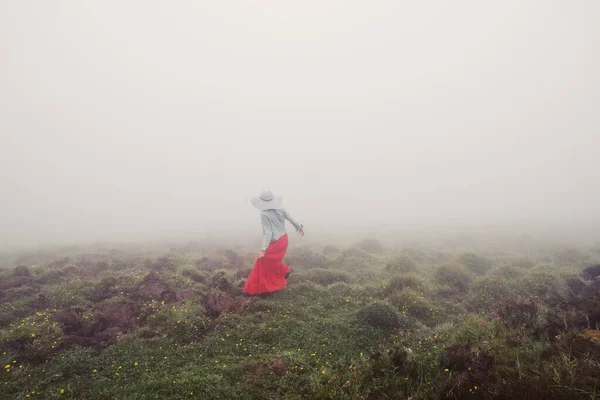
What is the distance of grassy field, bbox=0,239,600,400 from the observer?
646 centimetres

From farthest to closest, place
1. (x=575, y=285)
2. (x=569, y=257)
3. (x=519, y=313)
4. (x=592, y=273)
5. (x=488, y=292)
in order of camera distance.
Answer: (x=569, y=257) < (x=488, y=292) < (x=592, y=273) < (x=575, y=285) < (x=519, y=313)

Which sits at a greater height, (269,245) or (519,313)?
(269,245)

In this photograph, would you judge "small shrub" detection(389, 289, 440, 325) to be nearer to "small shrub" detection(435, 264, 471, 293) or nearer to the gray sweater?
"small shrub" detection(435, 264, 471, 293)

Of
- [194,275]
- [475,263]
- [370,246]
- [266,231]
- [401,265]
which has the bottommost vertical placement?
[475,263]

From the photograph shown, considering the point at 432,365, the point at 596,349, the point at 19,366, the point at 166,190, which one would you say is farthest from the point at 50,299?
the point at 166,190

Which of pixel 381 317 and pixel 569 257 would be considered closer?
pixel 381 317

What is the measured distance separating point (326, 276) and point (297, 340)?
24.9 ft

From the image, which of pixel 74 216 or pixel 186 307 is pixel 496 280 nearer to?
pixel 186 307

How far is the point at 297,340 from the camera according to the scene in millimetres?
9367

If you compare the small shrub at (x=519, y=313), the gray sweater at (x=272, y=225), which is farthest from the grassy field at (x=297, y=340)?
the gray sweater at (x=272, y=225)

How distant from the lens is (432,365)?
23.3 ft

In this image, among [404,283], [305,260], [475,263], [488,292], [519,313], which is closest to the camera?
[519,313]

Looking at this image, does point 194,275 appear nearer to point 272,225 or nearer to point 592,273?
point 272,225

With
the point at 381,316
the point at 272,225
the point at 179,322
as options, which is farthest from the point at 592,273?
the point at 179,322
